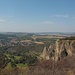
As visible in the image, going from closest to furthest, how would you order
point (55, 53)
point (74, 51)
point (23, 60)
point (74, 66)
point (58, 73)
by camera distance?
point (58, 73), point (74, 66), point (74, 51), point (55, 53), point (23, 60)

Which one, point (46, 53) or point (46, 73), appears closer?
point (46, 73)

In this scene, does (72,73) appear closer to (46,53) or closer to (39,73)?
(39,73)

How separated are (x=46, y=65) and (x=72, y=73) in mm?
10484

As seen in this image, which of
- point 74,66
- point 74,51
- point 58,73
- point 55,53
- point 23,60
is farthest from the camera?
point 23,60

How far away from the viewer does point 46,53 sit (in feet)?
182

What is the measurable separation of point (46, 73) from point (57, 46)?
29.7 metres

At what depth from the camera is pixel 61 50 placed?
52.7 metres

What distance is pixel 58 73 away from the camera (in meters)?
24.3

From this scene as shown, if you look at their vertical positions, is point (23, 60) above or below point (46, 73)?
below

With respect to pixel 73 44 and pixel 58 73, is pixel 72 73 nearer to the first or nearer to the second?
pixel 58 73

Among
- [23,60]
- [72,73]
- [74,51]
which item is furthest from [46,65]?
[23,60]

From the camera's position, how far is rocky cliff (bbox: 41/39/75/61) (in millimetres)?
50812

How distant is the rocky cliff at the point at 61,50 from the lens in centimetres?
5081

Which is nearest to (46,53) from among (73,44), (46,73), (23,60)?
(73,44)
